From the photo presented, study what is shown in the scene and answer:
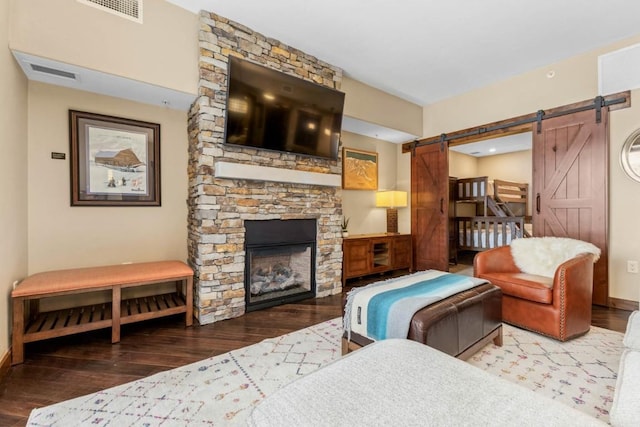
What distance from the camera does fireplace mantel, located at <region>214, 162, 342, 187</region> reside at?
3.01m

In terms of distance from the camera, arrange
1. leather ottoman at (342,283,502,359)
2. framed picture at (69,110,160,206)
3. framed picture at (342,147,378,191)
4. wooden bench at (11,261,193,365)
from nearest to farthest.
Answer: leather ottoman at (342,283,502,359), wooden bench at (11,261,193,365), framed picture at (69,110,160,206), framed picture at (342,147,378,191)

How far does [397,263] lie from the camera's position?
16.8ft

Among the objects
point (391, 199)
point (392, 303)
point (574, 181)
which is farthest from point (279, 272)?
point (574, 181)

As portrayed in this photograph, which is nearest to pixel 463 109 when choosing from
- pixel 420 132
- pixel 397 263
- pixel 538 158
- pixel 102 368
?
pixel 420 132

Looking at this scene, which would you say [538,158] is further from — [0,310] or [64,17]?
[0,310]

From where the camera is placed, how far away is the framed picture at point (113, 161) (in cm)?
291

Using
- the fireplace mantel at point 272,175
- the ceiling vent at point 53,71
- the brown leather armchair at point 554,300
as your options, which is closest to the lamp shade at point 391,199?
the fireplace mantel at point 272,175

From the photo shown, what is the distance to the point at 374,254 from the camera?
190 inches

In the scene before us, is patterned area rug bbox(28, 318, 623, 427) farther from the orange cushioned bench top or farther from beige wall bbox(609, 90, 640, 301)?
beige wall bbox(609, 90, 640, 301)

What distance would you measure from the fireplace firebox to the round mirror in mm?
3657

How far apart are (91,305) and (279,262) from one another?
1.99 meters

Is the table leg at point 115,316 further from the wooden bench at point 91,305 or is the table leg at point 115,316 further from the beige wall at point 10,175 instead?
the beige wall at point 10,175

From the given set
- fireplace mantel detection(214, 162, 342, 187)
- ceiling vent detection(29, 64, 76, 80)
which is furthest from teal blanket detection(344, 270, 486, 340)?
ceiling vent detection(29, 64, 76, 80)

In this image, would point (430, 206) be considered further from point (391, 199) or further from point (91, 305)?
point (91, 305)
